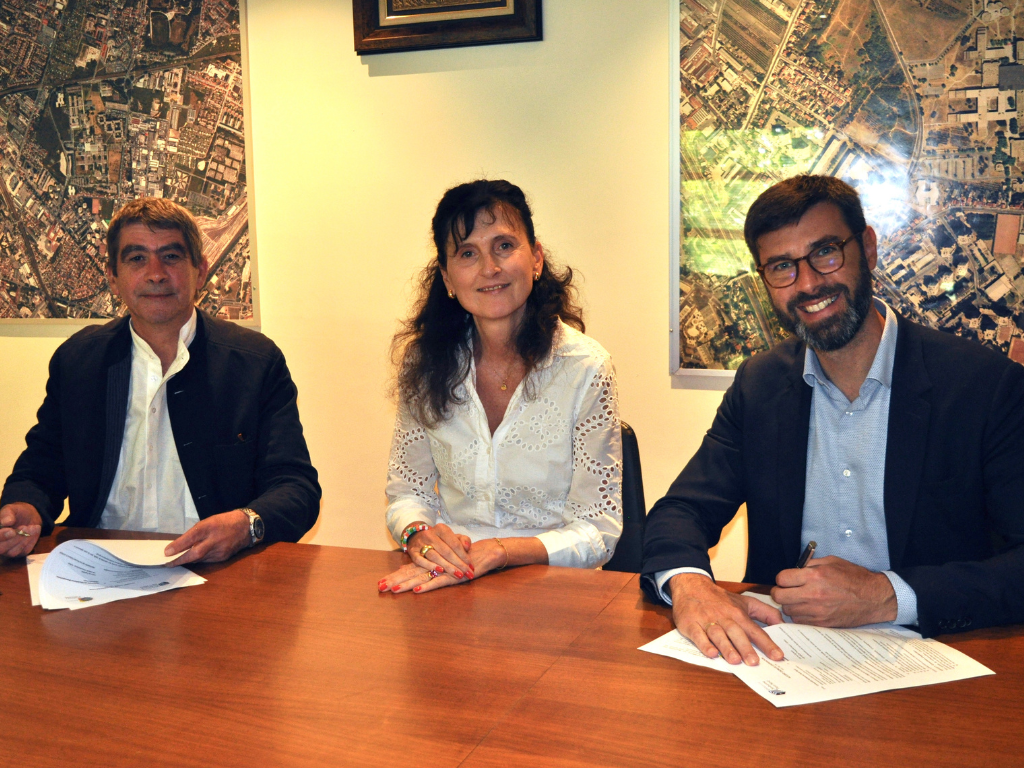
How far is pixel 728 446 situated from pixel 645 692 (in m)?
0.87

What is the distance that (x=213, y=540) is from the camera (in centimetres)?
184

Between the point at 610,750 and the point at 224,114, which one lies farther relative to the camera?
the point at 224,114

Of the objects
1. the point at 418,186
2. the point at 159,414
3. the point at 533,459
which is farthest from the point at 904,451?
the point at 418,186

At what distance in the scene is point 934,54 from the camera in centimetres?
261

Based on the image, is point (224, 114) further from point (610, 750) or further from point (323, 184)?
point (610, 750)

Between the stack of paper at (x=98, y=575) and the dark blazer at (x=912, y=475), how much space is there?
0.98 m

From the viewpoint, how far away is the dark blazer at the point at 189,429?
91.9 inches

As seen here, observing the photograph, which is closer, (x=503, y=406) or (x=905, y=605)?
(x=905, y=605)

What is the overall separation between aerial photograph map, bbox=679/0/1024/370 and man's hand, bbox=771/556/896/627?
1.58 meters

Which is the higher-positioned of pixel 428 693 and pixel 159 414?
pixel 159 414

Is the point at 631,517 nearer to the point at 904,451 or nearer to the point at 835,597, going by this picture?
the point at 904,451

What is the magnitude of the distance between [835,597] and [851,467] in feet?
1.63

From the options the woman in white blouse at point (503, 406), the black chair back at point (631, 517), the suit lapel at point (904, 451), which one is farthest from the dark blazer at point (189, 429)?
the suit lapel at point (904, 451)

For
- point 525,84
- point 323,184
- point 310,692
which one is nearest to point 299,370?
point 323,184
